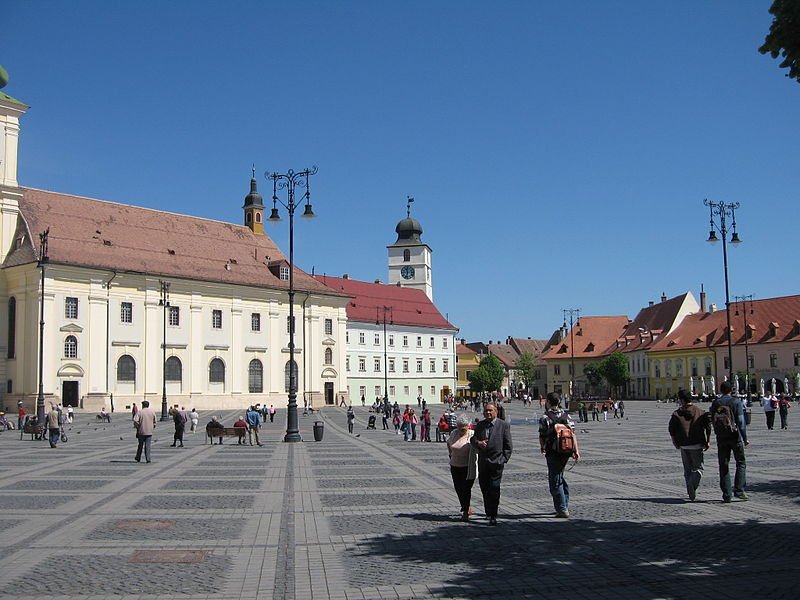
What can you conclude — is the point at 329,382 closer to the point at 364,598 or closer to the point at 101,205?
the point at 101,205

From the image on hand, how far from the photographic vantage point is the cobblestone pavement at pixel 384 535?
7652mm

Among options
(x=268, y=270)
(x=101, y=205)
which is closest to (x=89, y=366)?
(x=101, y=205)

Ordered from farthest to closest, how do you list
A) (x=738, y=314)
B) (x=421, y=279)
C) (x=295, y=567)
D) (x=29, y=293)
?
(x=421, y=279) < (x=738, y=314) < (x=29, y=293) < (x=295, y=567)

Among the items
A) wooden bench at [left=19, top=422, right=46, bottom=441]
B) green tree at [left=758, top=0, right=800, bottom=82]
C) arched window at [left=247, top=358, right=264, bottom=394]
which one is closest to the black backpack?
green tree at [left=758, top=0, right=800, bottom=82]

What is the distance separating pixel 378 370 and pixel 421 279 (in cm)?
2930

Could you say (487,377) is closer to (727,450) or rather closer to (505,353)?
(505,353)

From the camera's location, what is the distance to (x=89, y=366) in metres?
63.1

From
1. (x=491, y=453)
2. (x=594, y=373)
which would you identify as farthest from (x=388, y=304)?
(x=491, y=453)

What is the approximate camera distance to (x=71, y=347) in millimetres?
62656

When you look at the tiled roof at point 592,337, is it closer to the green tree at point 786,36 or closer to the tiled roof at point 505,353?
the tiled roof at point 505,353

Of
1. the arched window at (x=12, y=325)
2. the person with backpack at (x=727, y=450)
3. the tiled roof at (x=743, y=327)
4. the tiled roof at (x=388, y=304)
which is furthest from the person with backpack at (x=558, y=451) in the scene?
the tiled roof at (x=388, y=304)

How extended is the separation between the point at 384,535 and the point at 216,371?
6493 centimetres

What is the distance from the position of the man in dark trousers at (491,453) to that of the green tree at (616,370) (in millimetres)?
90338

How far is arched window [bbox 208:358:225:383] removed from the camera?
238ft
